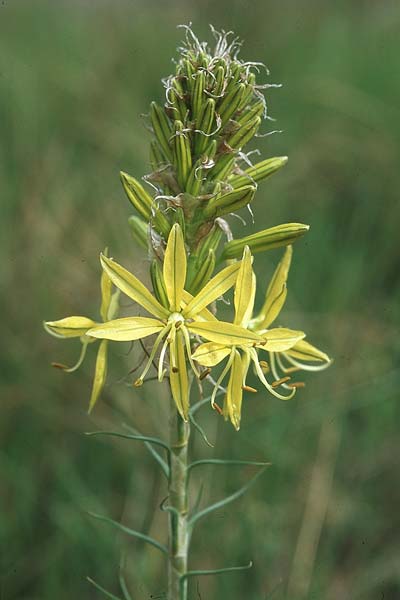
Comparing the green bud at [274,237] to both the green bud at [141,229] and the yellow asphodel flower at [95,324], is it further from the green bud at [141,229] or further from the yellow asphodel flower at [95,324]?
the yellow asphodel flower at [95,324]

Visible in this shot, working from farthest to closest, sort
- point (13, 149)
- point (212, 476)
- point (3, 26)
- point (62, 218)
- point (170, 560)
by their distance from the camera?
point (3, 26), point (13, 149), point (62, 218), point (212, 476), point (170, 560)

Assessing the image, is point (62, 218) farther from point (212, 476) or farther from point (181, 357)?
point (181, 357)

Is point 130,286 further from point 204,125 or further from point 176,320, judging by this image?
point 204,125

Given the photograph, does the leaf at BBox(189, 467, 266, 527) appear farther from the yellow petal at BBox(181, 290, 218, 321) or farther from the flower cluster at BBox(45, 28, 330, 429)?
the yellow petal at BBox(181, 290, 218, 321)

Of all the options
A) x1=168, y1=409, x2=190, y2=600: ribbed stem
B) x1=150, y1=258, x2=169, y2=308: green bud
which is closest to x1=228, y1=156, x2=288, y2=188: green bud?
x1=150, y1=258, x2=169, y2=308: green bud

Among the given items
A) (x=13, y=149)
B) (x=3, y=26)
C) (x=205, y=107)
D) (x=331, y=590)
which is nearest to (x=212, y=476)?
(x=331, y=590)

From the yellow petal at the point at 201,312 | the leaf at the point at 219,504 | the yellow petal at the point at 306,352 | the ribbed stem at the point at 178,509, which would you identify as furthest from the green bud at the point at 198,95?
the leaf at the point at 219,504

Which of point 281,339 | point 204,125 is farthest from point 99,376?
→ point 204,125
